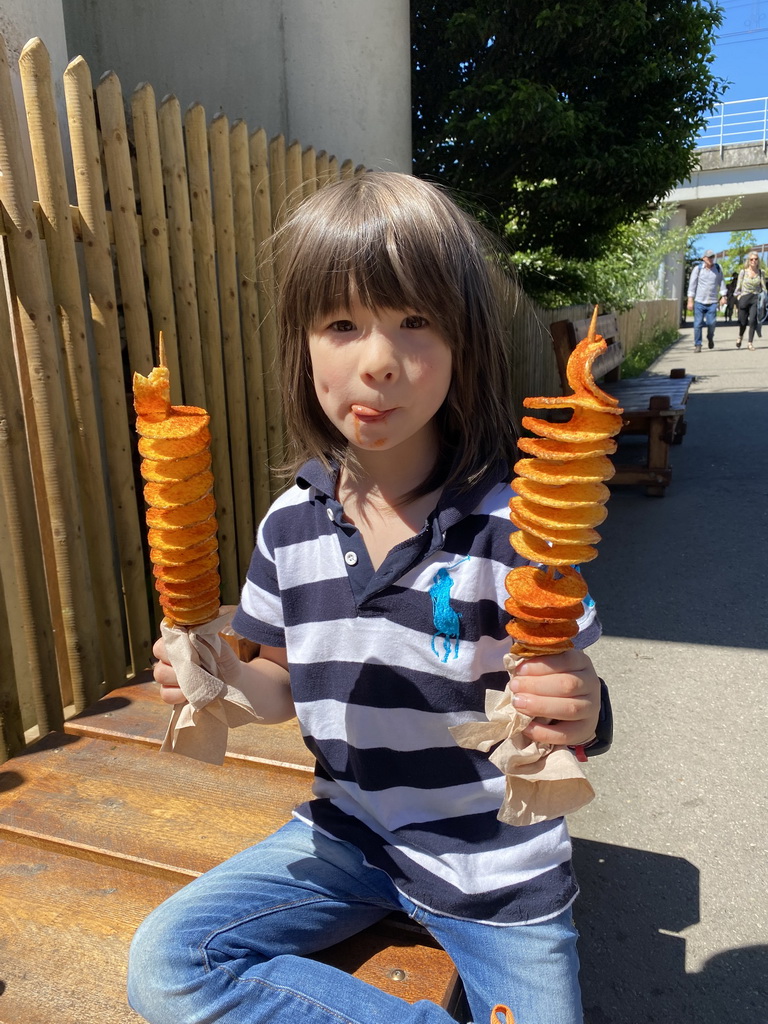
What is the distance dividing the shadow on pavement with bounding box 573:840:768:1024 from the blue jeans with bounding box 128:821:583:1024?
2.50 feet

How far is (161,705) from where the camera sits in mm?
2824

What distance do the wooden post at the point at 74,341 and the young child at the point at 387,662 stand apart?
66.8 inches

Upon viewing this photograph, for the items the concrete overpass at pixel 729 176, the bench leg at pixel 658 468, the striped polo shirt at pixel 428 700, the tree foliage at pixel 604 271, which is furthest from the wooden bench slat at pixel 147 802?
the concrete overpass at pixel 729 176

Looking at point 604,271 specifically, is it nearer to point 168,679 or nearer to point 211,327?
point 211,327

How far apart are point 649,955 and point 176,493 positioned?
1.96m

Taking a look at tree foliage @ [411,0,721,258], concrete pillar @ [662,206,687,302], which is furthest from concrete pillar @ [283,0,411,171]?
concrete pillar @ [662,206,687,302]

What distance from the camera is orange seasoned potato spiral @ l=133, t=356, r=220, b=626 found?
4.30 feet

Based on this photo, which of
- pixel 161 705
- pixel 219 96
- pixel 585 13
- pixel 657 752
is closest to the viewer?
pixel 161 705

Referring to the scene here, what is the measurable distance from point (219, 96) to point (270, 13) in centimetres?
74

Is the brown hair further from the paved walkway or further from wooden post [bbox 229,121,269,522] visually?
wooden post [bbox 229,121,269,522]

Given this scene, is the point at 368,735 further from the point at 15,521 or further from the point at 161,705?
the point at 15,521

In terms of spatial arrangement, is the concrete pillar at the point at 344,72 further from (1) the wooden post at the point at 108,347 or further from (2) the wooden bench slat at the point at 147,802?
(2) the wooden bench slat at the point at 147,802

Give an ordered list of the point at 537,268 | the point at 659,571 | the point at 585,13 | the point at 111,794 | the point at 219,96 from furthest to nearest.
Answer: the point at 537,268, the point at 585,13, the point at 219,96, the point at 659,571, the point at 111,794

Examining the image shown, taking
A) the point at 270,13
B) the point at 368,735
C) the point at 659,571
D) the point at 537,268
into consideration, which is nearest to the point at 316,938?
the point at 368,735
